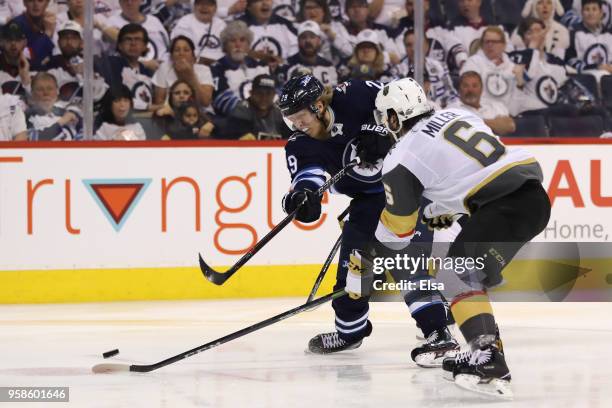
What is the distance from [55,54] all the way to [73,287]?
138 cm

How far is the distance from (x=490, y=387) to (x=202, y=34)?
3.97 m

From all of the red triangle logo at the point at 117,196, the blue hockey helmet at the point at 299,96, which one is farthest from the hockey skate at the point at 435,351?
the red triangle logo at the point at 117,196

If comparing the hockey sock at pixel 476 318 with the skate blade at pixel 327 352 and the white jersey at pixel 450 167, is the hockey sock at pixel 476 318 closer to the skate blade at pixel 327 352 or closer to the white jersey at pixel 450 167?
the white jersey at pixel 450 167

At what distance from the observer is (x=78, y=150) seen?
647cm

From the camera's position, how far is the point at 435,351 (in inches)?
166

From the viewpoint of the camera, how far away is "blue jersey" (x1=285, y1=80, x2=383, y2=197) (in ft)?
14.6

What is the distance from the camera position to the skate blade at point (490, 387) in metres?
3.60

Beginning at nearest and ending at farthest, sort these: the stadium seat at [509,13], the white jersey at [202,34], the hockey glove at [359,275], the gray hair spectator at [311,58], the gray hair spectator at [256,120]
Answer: the hockey glove at [359,275] → the gray hair spectator at [256,120] → the white jersey at [202,34] → the gray hair spectator at [311,58] → the stadium seat at [509,13]

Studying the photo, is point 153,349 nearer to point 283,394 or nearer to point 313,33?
point 283,394

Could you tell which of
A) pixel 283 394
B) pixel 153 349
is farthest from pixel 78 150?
pixel 283 394

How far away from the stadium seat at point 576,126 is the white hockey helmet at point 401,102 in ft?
11.8

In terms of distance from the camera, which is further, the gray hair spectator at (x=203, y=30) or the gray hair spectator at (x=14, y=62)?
the gray hair spectator at (x=203, y=30)

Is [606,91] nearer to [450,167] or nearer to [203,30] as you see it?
[203,30]

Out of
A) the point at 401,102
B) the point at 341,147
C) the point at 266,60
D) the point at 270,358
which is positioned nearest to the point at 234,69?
the point at 266,60
